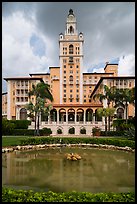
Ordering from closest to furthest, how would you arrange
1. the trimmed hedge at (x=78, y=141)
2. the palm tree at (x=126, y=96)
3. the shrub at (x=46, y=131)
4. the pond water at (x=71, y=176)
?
the pond water at (x=71, y=176), the trimmed hedge at (x=78, y=141), the palm tree at (x=126, y=96), the shrub at (x=46, y=131)

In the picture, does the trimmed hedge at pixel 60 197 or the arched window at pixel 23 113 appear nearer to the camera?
the trimmed hedge at pixel 60 197

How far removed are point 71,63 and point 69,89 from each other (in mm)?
9270

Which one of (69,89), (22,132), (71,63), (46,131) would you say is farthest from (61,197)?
(71,63)

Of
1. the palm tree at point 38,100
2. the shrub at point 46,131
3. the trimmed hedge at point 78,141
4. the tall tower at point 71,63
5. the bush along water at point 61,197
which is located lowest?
the shrub at point 46,131

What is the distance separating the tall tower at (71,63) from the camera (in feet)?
261

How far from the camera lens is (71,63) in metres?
79.2

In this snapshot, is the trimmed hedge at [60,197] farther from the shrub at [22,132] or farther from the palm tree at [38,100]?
the shrub at [22,132]

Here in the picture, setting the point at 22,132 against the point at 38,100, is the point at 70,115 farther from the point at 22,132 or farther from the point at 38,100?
the point at 22,132

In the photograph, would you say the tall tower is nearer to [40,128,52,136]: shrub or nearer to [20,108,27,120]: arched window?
[20,108,27,120]: arched window

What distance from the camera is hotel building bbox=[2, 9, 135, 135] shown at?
57.8 meters

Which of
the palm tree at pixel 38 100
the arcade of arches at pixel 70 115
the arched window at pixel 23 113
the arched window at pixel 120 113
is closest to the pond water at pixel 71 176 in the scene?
the palm tree at pixel 38 100

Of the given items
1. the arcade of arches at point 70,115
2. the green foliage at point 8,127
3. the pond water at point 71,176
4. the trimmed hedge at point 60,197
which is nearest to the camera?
the trimmed hedge at point 60,197

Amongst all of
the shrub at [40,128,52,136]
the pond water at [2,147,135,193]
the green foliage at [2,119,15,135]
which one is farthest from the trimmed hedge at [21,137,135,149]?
the shrub at [40,128,52,136]

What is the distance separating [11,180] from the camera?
1272 centimetres
